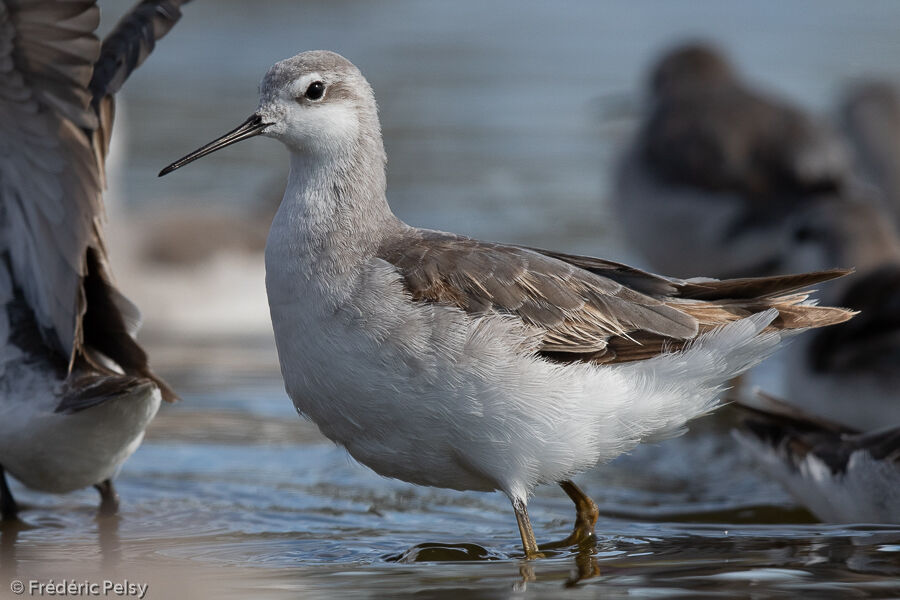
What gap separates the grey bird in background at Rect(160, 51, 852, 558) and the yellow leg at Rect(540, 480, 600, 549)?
280mm

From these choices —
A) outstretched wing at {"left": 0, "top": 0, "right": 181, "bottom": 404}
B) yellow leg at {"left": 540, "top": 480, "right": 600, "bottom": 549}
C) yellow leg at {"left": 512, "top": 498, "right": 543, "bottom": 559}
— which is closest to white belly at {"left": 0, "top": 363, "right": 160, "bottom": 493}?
outstretched wing at {"left": 0, "top": 0, "right": 181, "bottom": 404}

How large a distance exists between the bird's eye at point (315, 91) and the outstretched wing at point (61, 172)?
1.02 m

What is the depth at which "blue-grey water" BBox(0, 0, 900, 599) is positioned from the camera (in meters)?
5.61

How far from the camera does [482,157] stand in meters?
15.9

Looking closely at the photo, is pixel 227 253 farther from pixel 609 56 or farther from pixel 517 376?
pixel 609 56

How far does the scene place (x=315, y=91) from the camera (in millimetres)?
5969

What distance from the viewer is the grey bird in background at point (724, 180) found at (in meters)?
12.5

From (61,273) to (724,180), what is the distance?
7.32m

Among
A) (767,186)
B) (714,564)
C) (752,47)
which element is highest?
(752,47)

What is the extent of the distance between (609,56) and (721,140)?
701cm

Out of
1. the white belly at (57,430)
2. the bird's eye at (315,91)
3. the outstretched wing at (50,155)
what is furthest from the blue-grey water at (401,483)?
the bird's eye at (315,91)

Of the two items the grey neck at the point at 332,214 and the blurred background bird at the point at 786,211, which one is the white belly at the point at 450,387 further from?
the blurred background bird at the point at 786,211

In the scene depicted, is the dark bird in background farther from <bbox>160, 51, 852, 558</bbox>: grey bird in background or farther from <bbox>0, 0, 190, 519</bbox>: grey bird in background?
<bbox>0, 0, 190, 519</bbox>: grey bird in background

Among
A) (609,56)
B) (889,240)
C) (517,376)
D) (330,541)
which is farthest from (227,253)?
(609,56)
